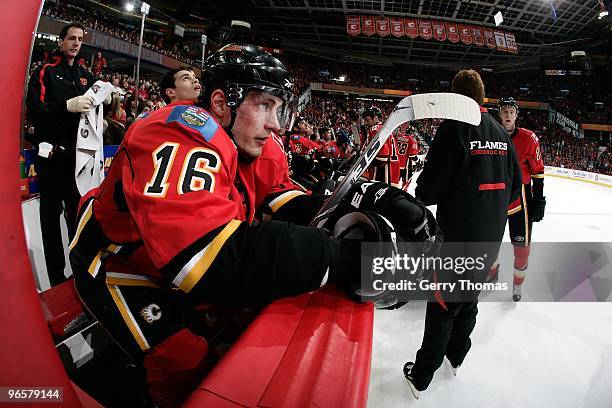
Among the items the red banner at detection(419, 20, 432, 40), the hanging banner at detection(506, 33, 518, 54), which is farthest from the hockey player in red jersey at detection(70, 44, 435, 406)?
the hanging banner at detection(506, 33, 518, 54)

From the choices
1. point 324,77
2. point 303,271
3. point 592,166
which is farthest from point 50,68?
point 324,77

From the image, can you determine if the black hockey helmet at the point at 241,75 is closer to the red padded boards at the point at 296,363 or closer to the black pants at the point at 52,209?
the red padded boards at the point at 296,363

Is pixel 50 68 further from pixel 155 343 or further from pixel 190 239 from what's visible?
pixel 190 239

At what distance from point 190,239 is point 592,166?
981 inches

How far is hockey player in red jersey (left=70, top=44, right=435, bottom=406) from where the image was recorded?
679 mm

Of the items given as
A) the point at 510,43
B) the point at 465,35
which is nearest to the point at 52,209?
the point at 465,35

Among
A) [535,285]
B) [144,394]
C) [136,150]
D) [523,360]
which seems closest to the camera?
[136,150]

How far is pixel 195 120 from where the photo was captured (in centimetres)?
83

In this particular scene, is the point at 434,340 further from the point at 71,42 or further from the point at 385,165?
the point at 385,165

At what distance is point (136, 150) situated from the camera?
781 millimetres

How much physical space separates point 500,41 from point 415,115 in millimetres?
23772

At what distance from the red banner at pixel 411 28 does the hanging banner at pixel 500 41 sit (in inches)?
195

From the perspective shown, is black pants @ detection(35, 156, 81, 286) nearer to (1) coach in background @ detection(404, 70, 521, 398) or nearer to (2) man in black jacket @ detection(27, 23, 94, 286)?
(2) man in black jacket @ detection(27, 23, 94, 286)

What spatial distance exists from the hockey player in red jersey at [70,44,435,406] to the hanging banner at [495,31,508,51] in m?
23.5
